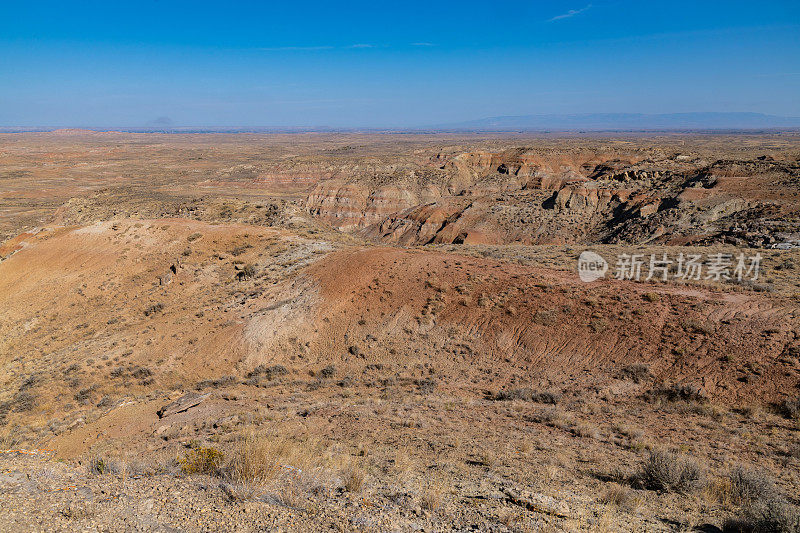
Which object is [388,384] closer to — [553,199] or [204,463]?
[204,463]

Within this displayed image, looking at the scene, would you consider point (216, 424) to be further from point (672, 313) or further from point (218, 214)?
point (218, 214)

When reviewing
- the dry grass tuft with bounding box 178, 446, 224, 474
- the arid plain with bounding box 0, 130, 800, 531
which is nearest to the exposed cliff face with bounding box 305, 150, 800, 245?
the arid plain with bounding box 0, 130, 800, 531

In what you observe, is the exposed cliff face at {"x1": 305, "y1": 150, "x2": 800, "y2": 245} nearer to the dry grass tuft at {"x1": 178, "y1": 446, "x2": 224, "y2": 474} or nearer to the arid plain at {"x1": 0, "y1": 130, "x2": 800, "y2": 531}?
the arid plain at {"x1": 0, "y1": 130, "x2": 800, "y2": 531}

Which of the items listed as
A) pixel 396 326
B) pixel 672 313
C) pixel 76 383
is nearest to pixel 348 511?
pixel 396 326

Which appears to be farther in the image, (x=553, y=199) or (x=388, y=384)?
(x=553, y=199)

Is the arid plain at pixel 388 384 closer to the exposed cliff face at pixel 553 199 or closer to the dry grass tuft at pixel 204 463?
the dry grass tuft at pixel 204 463

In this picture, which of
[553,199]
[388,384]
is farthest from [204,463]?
[553,199]

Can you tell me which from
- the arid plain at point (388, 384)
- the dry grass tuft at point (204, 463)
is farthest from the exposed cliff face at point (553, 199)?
the dry grass tuft at point (204, 463)
